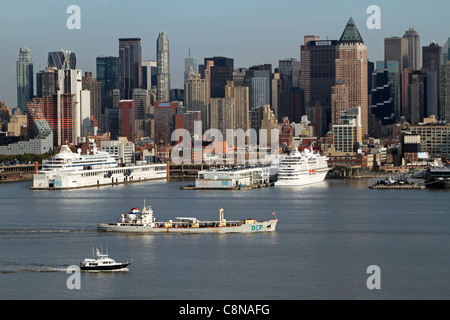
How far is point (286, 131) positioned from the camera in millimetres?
103750

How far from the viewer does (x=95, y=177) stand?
54812mm

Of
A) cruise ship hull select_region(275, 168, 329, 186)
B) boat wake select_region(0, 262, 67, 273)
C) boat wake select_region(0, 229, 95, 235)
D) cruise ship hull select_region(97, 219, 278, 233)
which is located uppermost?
cruise ship hull select_region(275, 168, 329, 186)

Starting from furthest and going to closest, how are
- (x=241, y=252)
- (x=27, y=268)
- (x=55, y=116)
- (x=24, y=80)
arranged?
(x=24, y=80), (x=55, y=116), (x=241, y=252), (x=27, y=268)

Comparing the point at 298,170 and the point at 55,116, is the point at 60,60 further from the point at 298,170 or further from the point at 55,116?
the point at 298,170

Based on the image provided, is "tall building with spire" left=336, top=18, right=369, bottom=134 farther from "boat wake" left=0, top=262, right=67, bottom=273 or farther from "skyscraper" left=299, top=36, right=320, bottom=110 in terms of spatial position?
"boat wake" left=0, top=262, right=67, bottom=273

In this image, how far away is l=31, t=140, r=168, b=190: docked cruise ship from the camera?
5131cm

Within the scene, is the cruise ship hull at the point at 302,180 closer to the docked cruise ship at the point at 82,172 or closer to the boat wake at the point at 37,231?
the docked cruise ship at the point at 82,172

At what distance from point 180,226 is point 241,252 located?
15.3ft

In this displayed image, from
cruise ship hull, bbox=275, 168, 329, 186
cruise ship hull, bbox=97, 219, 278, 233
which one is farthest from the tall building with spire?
cruise ship hull, bbox=97, 219, 278, 233

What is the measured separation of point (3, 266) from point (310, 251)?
7839 mm

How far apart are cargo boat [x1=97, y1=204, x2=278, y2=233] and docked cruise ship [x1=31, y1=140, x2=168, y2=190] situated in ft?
72.1

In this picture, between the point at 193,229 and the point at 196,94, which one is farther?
the point at 196,94

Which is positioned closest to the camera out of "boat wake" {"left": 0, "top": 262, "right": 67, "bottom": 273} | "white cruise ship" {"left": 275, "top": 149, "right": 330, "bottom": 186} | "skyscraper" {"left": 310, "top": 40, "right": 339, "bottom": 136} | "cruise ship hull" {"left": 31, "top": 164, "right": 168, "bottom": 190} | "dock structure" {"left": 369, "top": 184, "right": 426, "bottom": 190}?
"boat wake" {"left": 0, "top": 262, "right": 67, "bottom": 273}

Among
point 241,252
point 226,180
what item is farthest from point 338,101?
point 241,252
